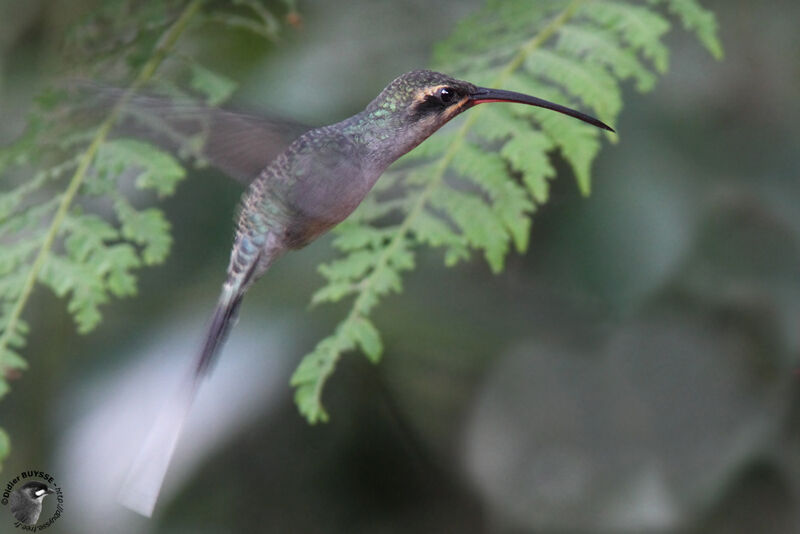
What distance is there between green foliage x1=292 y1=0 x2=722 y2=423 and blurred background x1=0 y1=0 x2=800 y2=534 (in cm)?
42

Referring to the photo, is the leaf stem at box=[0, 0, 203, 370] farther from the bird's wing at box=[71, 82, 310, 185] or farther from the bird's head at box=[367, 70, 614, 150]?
the bird's head at box=[367, 70, 614, 150]

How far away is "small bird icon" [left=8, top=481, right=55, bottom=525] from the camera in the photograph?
109 cm

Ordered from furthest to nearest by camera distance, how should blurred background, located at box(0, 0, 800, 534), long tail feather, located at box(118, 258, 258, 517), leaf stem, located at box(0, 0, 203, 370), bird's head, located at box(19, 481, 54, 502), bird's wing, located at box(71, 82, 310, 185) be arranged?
1. blurred background, located at box(0, 0, 800, 534)
2. bird's head, located at box(19, 481, 54, 502)
3. leaf stem, located at box(0, 0, 203, 370)
4. bird's wing, located at box(71, 82, 310, 185)
5. long tail feather, located at box(118, 258, 258, 517)

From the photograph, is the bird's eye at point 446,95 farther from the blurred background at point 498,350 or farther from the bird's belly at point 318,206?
the blurred background at point 498,350

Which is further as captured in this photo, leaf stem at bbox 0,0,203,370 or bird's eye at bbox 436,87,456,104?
leaf stem at bbox 0,0,203,370

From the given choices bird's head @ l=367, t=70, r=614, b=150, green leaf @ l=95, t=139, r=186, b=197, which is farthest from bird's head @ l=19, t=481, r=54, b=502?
bird's head @ l=367, t=70, r=614, b=150

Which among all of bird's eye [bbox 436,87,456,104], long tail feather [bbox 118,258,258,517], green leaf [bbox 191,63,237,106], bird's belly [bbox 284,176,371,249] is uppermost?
green leaf [bbox 191,63,237,106]

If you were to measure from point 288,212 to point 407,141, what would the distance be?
8 centimetres

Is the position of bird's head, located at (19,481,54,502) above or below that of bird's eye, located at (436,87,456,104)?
below

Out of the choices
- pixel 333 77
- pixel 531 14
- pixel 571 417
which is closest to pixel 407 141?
pixel 531 14

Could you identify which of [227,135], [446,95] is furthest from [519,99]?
[227,135]

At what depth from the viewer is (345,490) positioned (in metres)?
1.36

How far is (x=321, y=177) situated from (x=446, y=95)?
0.08 m

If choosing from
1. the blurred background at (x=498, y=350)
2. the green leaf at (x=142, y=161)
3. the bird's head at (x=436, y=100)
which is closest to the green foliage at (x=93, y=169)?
the green leaf at (x=142, y=161)
